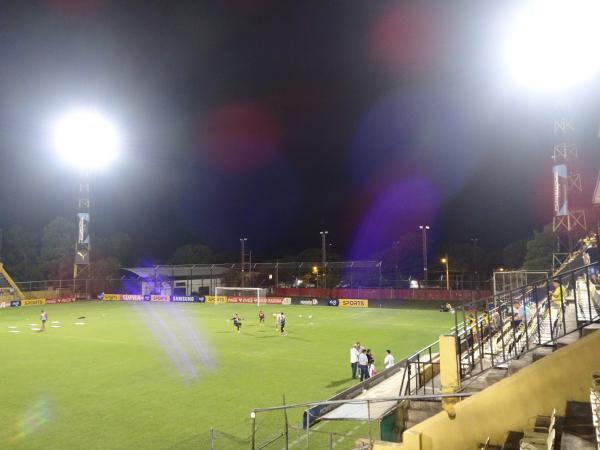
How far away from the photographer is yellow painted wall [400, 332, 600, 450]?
688cm

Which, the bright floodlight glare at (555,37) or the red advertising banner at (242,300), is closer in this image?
the bright floodlight glare at (555,37)

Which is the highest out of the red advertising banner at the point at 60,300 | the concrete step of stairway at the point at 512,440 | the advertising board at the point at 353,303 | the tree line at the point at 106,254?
the tree line at the point at 106,254

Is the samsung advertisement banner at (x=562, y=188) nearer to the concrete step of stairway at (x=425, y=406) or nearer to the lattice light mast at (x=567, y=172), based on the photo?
the lattice light mast at (x=567, y=172)

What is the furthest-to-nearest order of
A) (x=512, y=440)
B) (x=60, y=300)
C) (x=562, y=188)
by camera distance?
(x=60, y=300)
(x=562, y=188)
(x=512, y=440)

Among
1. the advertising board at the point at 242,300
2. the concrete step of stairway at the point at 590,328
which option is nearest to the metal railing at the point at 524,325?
the concrete step of stairway at the point at 590,328

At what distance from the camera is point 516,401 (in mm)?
7098

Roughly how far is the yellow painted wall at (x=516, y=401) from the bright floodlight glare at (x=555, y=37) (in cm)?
1157

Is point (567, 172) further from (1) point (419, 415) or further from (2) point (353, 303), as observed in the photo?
(1) point (419, 415)

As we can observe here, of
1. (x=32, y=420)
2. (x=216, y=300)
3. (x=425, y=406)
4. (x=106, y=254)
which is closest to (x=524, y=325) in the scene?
(x=425, y=406)

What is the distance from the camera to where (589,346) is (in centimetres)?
688

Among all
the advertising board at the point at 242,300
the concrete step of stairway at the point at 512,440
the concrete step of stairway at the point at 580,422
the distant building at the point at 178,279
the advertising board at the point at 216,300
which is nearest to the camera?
the concrete step of stairway at the point at 580,422

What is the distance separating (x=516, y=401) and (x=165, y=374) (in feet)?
59.7

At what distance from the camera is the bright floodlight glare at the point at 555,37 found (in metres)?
15.0

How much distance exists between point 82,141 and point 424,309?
159 ft
